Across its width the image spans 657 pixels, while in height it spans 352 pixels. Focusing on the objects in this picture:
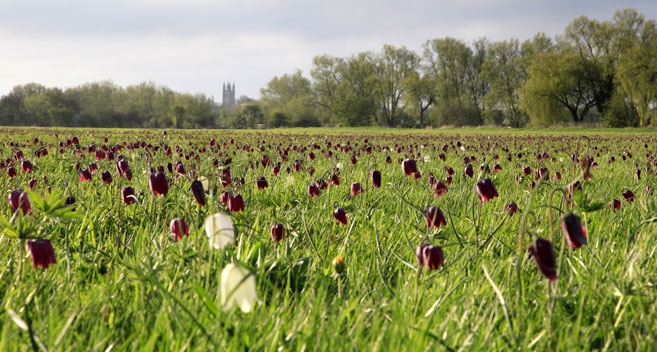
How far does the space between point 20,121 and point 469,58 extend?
77.2m

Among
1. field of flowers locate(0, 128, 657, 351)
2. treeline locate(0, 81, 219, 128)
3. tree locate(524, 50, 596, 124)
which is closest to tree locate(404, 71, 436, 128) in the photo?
tree locate(524, 50, 596, 124)

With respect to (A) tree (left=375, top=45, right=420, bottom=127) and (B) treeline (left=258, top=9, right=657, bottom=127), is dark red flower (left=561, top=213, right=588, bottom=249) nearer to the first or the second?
(B) treeline (left=258, top=9, right=657, bottom=127)

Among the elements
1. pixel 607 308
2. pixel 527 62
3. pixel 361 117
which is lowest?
pixel 607 308

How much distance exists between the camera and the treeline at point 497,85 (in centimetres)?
3741

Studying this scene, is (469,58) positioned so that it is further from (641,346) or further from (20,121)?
(20,121)

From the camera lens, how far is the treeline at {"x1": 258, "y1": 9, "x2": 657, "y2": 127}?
37406 millimetres

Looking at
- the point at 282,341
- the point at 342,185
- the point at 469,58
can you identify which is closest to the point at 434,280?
the point at 282,341

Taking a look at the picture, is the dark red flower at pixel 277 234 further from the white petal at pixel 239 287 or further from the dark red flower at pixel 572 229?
the dark red flower at pixel 572 229

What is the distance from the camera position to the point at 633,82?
116 feet

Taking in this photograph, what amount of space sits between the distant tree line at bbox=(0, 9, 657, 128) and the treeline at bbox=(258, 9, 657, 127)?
12 cm

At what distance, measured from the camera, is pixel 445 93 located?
57.0m

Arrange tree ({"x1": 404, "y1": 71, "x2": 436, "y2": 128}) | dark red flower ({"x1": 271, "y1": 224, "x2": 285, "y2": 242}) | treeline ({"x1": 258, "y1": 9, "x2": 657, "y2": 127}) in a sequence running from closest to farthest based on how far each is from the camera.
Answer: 1. dark red flower ({"x1": 271, "y1": 224, "x2": 285, "y2": 242})
2. treeline ({"x1": 258, "y1": 9, "x2": 657, "y2": 127})
3. tree ({"x1": 404, "y1": 71, "x2": 436, "y2": 128})

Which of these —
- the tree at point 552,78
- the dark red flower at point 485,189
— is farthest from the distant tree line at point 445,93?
the dark red flower at point 485,189

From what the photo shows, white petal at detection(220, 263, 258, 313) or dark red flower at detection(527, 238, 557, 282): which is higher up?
dark red flower at detection(527, 238, 557, 282)
